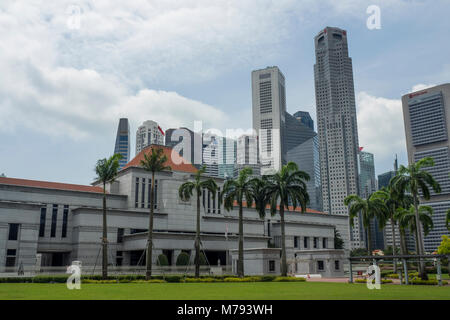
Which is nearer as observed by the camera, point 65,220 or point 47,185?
point 65,220

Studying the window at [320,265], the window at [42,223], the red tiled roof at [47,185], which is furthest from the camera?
the window at [320,265]

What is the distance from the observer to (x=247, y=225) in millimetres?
78250

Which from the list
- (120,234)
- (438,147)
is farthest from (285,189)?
(438,147)

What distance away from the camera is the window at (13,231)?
2250 inches

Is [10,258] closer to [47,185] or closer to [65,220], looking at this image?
[65,220]

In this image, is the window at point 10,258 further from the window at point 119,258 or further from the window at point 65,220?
the window at point 119,258

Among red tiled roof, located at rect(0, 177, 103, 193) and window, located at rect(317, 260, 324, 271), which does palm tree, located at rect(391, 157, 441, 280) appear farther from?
red tiled roof, located at rect(0, 177, 103, 193)

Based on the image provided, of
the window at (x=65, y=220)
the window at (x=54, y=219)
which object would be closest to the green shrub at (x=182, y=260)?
the window at (x=65, y=220)

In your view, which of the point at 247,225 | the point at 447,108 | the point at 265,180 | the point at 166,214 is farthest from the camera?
the point at 447,108

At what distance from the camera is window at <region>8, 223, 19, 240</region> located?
57147 millimetres

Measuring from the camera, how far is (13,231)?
5744 cm
